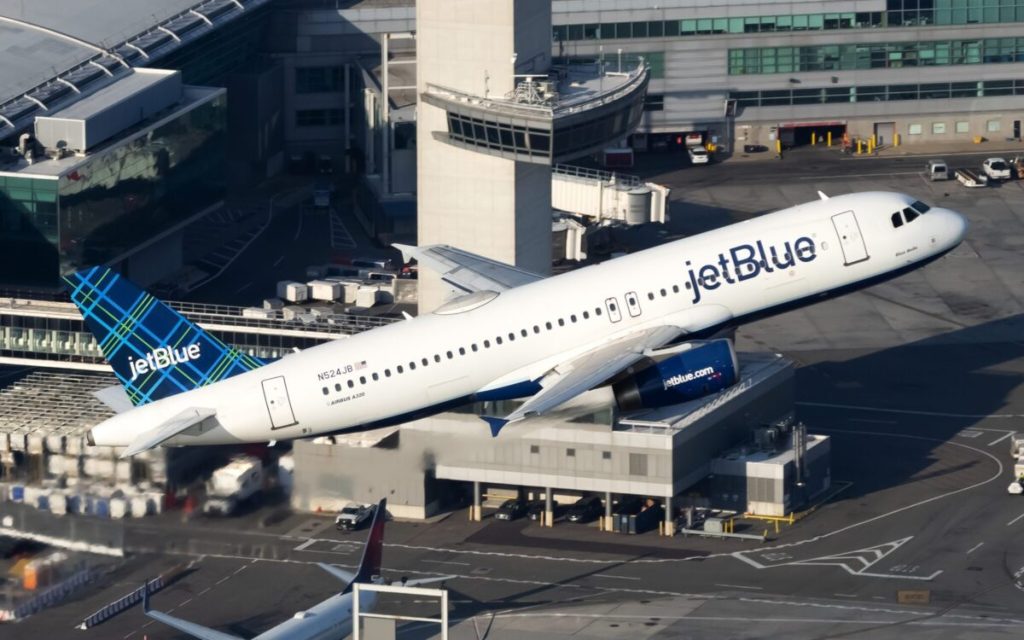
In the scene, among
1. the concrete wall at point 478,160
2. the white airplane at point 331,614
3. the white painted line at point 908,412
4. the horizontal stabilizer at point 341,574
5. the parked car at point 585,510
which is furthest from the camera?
the white painted line at point 908,412

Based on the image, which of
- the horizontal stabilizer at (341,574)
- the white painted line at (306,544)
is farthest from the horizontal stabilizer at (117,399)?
the white painted line at (306,544)

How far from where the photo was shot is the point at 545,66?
546 feet

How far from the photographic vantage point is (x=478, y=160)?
165250 mm

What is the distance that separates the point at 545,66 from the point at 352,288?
3889 centimetres

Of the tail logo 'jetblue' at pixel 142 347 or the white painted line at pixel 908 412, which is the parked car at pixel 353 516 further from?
the white painted line at pixel 908 412

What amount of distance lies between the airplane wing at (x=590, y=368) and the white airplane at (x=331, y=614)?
10.7 meters

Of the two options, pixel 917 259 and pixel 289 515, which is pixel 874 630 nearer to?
pixel 917 259

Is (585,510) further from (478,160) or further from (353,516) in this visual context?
(478,160)

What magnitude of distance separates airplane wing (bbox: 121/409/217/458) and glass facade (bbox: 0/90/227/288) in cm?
5851

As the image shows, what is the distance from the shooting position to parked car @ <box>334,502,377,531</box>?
152750 mm

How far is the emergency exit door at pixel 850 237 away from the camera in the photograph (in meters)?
129

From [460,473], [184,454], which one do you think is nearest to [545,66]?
[460,473]

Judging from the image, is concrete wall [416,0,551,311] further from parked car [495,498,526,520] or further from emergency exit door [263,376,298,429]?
emergency exit door [263,376,298,429]

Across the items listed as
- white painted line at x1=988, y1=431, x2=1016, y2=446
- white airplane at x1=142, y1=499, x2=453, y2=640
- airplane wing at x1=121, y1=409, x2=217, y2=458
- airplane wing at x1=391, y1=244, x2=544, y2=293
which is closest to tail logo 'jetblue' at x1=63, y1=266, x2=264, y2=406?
airplane wing at x1=121, y1=409, x2=217, y2=458
